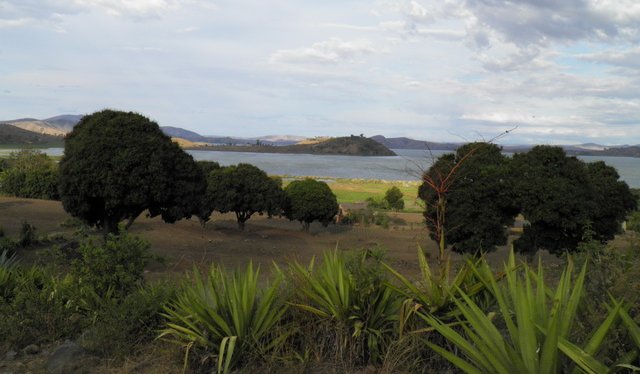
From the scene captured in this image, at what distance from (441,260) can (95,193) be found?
40.2 ft

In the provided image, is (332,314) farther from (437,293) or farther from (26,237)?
(26,237)

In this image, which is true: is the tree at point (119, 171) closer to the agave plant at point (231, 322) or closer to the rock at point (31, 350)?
the rock at point (31, 350)

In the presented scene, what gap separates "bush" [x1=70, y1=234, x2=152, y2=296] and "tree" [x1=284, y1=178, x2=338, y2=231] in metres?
23.5

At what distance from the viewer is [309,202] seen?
30.3 m

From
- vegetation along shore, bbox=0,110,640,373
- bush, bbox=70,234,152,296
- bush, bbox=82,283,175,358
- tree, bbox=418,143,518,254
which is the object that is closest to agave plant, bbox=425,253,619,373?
vegetation along shore, bbox=0,110,640,373

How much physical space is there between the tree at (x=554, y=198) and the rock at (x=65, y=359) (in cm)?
1501

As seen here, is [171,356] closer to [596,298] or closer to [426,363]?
[426,363]

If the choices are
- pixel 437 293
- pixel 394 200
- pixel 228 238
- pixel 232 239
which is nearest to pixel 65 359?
pixel 437 293

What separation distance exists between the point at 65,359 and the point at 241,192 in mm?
23409

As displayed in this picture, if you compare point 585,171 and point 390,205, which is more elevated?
point 585,171

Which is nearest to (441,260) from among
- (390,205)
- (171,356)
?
(171,356)

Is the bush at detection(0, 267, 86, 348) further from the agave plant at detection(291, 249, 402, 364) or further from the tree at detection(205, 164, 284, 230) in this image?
the tree at detection(205, 164, 284, 230)

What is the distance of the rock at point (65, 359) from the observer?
4887mm

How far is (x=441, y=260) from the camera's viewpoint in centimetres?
472
